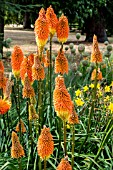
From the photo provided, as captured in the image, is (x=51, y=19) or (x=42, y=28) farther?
→ (x=51, y=19)

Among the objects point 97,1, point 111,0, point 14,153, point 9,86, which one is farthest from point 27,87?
point 111,0

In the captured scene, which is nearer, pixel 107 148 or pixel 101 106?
pixel 107 148

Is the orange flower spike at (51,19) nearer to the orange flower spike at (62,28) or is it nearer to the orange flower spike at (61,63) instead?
the orange flower spike at (62,28)

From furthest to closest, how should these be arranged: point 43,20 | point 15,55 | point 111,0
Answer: point 111,0 → point 15,55 → point 43,20


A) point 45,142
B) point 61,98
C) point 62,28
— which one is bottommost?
point 45,142

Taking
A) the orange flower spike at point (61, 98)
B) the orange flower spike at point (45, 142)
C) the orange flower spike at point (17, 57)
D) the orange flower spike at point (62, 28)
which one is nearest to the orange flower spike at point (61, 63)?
the orange flower spike at point (62, 28)

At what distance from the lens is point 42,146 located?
1.91 meters

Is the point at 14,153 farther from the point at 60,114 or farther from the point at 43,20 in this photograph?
the point at 43,20

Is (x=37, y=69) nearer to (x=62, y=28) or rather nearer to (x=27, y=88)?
(x=27, y=88)

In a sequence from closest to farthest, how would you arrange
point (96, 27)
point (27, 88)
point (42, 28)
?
point (42, 28), point (27, 88), point (96, 27)

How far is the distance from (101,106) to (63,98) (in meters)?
2.35

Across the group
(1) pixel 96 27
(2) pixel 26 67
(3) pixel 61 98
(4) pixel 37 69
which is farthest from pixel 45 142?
(1) pixel 96 27

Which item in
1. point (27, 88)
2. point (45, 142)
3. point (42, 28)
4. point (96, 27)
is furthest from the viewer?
point (96, 27)

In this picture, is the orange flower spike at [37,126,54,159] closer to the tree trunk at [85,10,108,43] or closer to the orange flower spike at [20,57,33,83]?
the orange flower spike at [20,57,33,83]
